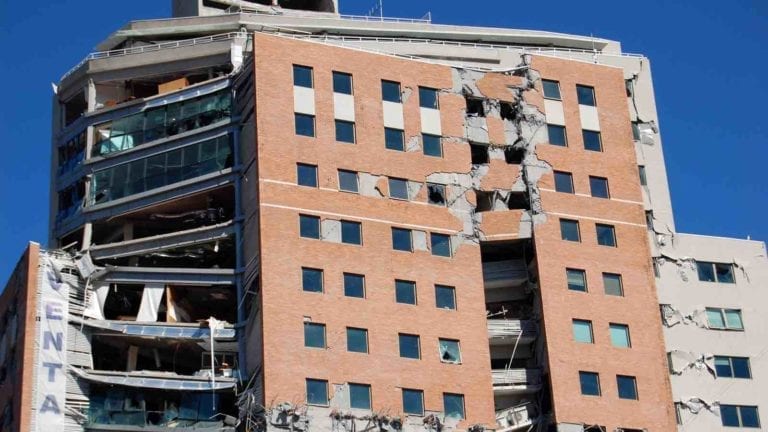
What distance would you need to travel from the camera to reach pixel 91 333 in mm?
84250

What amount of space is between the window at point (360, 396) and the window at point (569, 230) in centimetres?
1518

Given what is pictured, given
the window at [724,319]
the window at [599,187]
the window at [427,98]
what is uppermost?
the window at [427,98]

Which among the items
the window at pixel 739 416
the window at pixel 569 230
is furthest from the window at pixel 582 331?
the window at pixel 739 416

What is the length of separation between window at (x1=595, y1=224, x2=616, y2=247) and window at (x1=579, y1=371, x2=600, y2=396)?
816 cm

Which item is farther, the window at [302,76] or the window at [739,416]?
the window at [302,76]

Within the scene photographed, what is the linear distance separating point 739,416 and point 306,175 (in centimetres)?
2706

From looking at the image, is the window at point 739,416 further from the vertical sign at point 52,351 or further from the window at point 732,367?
the vertical sign at point 52,351

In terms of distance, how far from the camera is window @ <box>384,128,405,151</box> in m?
89.0

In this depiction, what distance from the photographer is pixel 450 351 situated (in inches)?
3319

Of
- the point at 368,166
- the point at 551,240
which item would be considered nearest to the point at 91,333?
the point at 368,166

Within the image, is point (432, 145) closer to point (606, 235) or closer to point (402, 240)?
point (402, 240)

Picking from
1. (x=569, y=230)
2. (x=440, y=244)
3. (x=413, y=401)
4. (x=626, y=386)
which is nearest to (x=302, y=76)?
(x=440, y=244)

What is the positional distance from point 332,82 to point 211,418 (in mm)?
19861

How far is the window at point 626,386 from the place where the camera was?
8562cm
